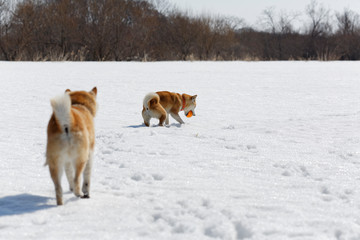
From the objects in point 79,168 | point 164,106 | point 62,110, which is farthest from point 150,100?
point 62,110

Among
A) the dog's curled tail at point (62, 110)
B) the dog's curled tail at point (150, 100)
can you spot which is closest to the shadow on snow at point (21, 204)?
the dog's curled tail at point (62, 110)

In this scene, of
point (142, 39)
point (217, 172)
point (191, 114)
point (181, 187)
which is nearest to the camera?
point (181, 187)

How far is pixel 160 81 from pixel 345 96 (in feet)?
19.9

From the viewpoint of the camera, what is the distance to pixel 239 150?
208 inches

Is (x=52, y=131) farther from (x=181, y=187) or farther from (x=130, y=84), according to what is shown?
(x=130, y=84)

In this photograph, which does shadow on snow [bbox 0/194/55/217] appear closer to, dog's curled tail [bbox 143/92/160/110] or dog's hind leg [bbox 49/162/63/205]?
dog's hind leg [bbox 49/162/63/205]

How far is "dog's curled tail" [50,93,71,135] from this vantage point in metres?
2.78

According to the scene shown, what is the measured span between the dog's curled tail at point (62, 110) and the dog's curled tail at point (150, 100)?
4141 millimetres

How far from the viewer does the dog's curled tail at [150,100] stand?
22.9 ft

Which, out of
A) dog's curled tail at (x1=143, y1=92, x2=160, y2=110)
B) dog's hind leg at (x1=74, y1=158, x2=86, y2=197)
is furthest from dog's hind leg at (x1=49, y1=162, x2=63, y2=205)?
dog's curled tail at (x1=143, y1=92, x2=160, y2=110)

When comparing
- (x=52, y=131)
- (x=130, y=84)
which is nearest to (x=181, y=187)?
(x=52, y=131)

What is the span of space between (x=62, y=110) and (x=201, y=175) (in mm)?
1821

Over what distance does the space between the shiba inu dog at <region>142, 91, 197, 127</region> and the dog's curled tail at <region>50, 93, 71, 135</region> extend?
4.12 meters

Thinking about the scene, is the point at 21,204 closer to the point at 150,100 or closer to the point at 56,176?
the point at 56,176
